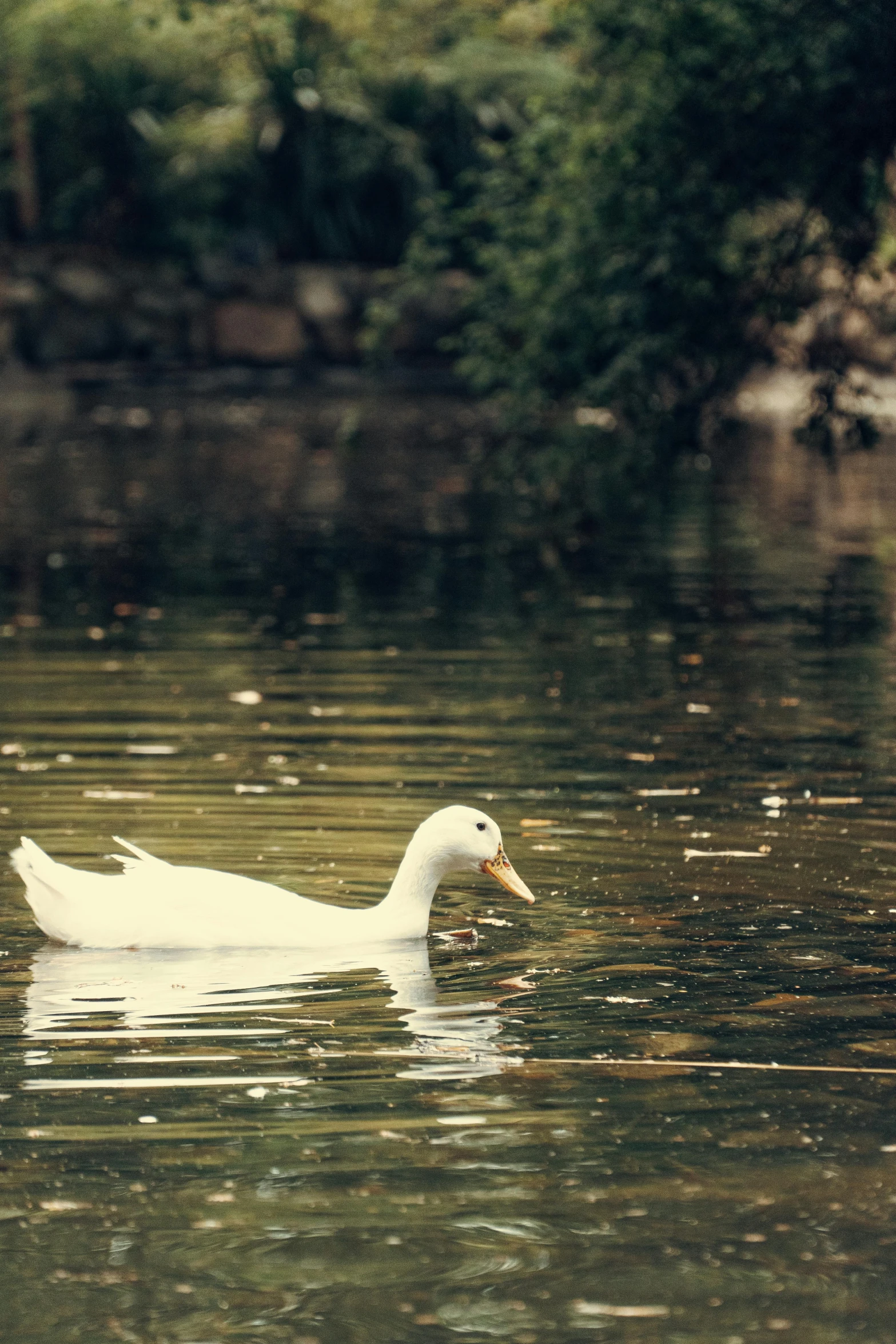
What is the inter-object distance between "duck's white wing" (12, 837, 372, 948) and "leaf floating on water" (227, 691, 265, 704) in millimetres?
5396

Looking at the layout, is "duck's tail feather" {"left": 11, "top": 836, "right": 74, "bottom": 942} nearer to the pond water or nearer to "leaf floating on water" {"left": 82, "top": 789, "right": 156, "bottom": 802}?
the pond water

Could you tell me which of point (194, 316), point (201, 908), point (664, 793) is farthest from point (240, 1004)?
→ point (194, 316)

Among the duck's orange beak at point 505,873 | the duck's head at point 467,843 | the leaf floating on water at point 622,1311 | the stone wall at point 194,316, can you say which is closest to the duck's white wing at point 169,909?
the duck's head at point 467,843

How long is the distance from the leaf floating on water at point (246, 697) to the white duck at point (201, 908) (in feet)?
17.3

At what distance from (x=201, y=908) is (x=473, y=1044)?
127 centimetres

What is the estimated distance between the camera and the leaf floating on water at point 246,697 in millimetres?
12797

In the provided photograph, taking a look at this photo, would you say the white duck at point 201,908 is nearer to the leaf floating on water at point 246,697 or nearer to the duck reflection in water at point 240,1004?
the duck reflection in water at point 240,1004

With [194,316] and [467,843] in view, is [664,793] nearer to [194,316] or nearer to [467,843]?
[467,843]

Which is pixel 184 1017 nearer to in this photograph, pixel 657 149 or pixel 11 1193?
pixel 11 1193

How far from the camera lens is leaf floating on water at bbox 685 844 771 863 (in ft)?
29.0

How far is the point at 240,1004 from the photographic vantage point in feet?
22.0

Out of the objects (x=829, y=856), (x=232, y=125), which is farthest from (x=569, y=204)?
(x=232, y=125)

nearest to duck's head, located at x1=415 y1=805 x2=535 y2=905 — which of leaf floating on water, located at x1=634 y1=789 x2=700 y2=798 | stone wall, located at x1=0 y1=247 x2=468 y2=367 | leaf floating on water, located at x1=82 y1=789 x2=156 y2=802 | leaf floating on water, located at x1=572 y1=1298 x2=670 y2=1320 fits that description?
leaf floating on water, located at x1=634 y1=789 x2=700 y2=798

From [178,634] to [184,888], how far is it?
8874mm
